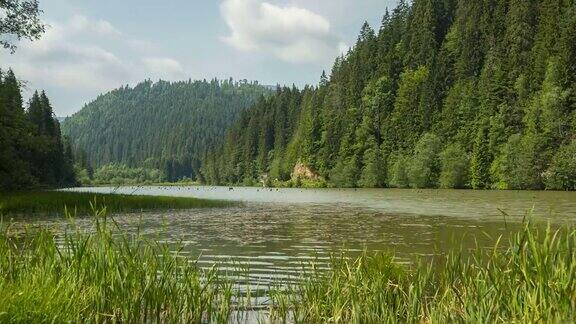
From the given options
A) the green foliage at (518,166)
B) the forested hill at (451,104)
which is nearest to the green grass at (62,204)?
the green foliage at (518,166)

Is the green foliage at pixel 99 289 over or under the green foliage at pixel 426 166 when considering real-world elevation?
under

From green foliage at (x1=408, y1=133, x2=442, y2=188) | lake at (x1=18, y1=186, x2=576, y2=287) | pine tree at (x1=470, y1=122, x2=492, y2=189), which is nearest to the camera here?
lake at (x1=18, y1=186, x2=576, y2=287)

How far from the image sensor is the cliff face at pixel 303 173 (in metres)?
143

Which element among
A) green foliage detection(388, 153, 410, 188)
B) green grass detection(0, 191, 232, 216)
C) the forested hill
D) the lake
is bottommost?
the lake

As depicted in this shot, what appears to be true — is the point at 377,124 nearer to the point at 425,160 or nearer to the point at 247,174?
the point at 425,160

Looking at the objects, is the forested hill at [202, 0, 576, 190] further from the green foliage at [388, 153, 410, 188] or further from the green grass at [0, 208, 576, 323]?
the green grass at [0, 208, 576, 323]

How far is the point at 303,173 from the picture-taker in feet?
482

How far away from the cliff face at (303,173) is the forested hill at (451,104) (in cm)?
59

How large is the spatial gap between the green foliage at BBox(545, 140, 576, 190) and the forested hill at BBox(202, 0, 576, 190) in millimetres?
155

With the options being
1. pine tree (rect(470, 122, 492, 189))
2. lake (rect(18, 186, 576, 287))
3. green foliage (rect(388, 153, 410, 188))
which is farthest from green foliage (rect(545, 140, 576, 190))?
lake (rect(18, 186, 576, 287))

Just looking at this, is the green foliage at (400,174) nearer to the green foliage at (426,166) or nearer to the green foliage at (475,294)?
the green foliage at (426,166)

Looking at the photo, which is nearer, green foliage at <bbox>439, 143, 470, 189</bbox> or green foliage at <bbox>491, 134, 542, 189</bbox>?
green foliage at <bbox>491, 134, 542, 189</bbox>

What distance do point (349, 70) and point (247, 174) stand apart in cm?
5790

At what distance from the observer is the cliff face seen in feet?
469
